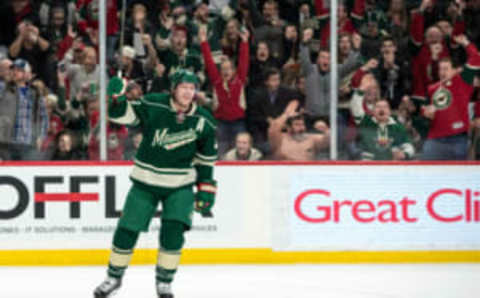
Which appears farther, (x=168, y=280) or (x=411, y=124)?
(x=411, y=124)

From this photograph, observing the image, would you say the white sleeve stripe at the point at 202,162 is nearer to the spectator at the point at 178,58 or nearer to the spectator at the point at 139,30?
the spectator at the point at 178,58

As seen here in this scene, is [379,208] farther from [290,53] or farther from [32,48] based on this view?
[32,48]

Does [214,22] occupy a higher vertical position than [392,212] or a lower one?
higher

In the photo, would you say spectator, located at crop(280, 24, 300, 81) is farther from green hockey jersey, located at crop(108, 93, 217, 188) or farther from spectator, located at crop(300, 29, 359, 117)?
green hockey jersey, located at crop(108, 93, 217, 188)

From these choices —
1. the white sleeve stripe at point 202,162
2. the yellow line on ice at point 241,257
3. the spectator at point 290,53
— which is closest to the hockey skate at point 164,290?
the white sleeve stripe at point 202,162

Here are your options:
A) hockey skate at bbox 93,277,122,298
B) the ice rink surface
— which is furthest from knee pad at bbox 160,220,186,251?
the ice rink surface

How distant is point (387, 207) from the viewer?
689 cm

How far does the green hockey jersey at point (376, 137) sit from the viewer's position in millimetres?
6980

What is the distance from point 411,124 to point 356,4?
1.06 meters

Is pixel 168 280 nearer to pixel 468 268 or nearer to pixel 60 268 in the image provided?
pixel 60 268

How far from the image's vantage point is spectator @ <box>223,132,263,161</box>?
6867mm

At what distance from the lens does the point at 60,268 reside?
6.55m

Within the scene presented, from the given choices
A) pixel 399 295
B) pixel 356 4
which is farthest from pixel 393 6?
pixel 399 295

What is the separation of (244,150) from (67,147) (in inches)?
53.8
